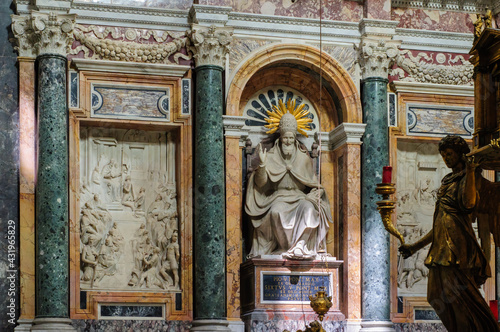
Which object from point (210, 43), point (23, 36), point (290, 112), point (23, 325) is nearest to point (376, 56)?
point (290, 112)

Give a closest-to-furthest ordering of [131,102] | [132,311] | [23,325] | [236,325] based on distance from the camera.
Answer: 1. [23,325]
2. [132,311]
3. [236,325]
4. [131,102]

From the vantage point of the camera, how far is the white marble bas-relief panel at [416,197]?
1916cm

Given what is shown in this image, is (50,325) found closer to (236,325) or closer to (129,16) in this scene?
(236,325)

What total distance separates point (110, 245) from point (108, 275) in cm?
47

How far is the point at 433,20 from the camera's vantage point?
64.7 ft

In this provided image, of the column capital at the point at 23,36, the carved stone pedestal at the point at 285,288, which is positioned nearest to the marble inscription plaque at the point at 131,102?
the column capital at the point at 23,36

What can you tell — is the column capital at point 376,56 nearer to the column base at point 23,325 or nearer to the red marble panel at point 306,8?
the red marble panel at point 306,8

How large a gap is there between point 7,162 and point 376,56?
629 cm

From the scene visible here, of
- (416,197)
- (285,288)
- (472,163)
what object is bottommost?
(285,288)

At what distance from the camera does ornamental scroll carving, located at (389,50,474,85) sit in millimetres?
19312

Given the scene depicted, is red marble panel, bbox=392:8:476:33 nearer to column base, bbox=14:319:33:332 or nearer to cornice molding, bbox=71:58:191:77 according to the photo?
cornice molding, bbox=71:58:191:77

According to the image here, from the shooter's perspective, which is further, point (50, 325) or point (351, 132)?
point (351, 132)

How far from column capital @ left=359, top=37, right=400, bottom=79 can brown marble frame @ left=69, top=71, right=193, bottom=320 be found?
2973mm

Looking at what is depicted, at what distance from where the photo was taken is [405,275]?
62.7ft
